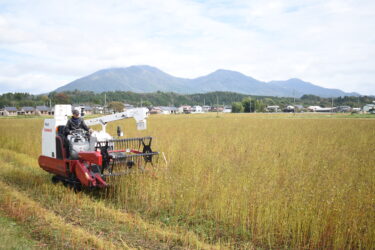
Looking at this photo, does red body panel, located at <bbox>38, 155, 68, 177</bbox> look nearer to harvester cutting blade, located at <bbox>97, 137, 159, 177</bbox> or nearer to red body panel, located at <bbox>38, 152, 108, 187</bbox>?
red body panel, located at <bbox>38, 152, 108, 187</bbox>

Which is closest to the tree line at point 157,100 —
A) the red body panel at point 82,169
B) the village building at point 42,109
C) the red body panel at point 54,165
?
the village building at point 42,109

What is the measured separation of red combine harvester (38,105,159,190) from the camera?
7227 mm

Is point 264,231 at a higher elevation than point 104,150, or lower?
lower

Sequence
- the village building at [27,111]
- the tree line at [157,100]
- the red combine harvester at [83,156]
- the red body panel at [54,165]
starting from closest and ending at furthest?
the red combine harvester at [83,156] < the red body panel at [54,165] < the village building at [27,111] < the tree line at [157,100]

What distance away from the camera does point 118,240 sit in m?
5.14

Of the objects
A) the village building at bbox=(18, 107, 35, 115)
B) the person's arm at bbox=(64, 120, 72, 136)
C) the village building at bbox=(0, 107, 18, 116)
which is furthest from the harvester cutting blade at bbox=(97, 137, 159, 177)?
the village building at bbox=(0, 107, 18, 116)

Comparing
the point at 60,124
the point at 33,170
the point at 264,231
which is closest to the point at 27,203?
the point at 60,124

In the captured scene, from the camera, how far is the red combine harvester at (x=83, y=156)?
7.23m

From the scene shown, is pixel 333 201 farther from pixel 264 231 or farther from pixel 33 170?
pixel 33 170

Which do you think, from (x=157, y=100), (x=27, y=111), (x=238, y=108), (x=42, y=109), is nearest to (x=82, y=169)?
(x=42, y=109)

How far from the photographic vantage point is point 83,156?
734 cm

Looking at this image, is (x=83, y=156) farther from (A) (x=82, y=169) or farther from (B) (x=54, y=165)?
(B) (x=54, y=165)

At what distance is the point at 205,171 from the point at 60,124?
4.06 m

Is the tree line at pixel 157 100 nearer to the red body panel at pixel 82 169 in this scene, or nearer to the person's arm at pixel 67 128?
the red body panel at pixel 82 169
